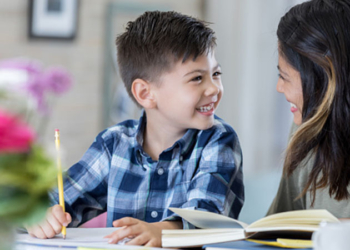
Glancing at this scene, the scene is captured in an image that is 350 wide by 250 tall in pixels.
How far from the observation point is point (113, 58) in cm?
324

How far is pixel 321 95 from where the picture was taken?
45.0 inches

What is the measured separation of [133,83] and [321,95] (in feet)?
1.73

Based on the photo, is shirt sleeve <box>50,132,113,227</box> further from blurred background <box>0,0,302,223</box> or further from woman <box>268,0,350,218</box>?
blurred background <box>0,0,302,223</box>

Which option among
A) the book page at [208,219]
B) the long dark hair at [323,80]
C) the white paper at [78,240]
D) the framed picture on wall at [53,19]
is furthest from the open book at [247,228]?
the framed picture on wall at [53,19]

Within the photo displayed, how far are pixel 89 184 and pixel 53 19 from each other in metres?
2.05

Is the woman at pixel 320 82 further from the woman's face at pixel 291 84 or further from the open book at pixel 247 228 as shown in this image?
the open book at pixel 247 228

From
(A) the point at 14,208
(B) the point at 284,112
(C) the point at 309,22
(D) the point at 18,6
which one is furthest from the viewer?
(B) the point at 284,112

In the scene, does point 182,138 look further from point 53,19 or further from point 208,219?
point 53,19

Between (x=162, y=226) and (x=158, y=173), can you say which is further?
(x=158, y=173)

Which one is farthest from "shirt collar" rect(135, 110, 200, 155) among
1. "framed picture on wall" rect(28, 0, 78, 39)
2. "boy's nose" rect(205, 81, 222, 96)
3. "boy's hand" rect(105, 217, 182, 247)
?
"framed picture on wall" rect(28, 0, 78, 39)

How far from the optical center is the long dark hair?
1105 mm

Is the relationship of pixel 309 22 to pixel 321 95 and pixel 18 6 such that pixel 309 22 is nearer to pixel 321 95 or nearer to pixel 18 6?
pixel 321 95

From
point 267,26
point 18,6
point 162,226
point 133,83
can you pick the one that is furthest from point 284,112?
point 162,226

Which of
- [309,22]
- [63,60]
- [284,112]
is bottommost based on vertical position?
[284,112]
